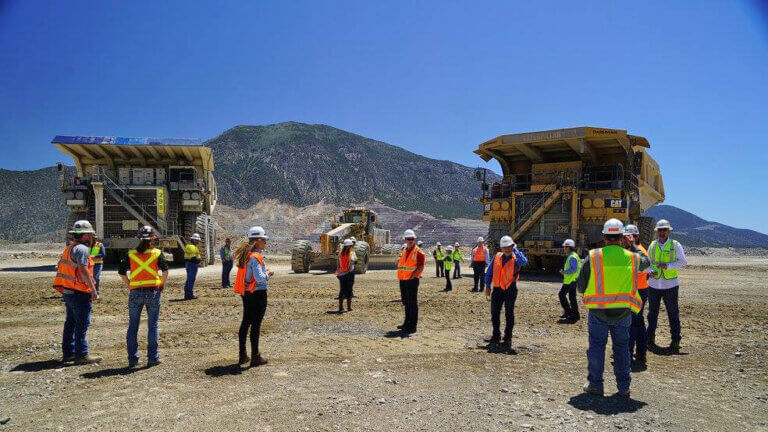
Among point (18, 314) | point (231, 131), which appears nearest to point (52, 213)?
point (231, 131)

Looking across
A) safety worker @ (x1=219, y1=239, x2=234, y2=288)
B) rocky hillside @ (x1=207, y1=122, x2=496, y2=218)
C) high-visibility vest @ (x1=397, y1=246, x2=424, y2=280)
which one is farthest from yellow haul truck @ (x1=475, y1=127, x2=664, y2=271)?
rocky hillside @ (x1=207, y1=122, x2=496, y2=218)

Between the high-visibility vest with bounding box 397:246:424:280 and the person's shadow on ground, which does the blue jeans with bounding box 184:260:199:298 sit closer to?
the high-visibility vest with bounding box 397:246:424:280

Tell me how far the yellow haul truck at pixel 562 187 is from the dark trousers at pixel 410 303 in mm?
10178

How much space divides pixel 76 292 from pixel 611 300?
573cm

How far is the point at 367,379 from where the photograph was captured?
195 inches

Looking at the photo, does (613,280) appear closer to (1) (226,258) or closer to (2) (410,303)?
(2) (410,303)

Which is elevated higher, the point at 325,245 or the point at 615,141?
the point at 615,141

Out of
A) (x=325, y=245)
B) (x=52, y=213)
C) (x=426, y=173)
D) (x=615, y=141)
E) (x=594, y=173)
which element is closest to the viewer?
(x=615, y=141)

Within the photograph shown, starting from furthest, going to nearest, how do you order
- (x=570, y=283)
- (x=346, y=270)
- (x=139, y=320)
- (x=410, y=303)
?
(x=346, y=270)
(x=570, y=283)
(x=410, y=303)
(x=139, y=320)

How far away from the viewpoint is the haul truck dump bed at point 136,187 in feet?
64.5

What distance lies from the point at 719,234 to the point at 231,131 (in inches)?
4259

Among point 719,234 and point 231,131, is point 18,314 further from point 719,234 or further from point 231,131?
point 719,234

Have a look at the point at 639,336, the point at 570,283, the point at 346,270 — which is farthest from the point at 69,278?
the point at 570,283

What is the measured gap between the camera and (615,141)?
1633 centimetres
